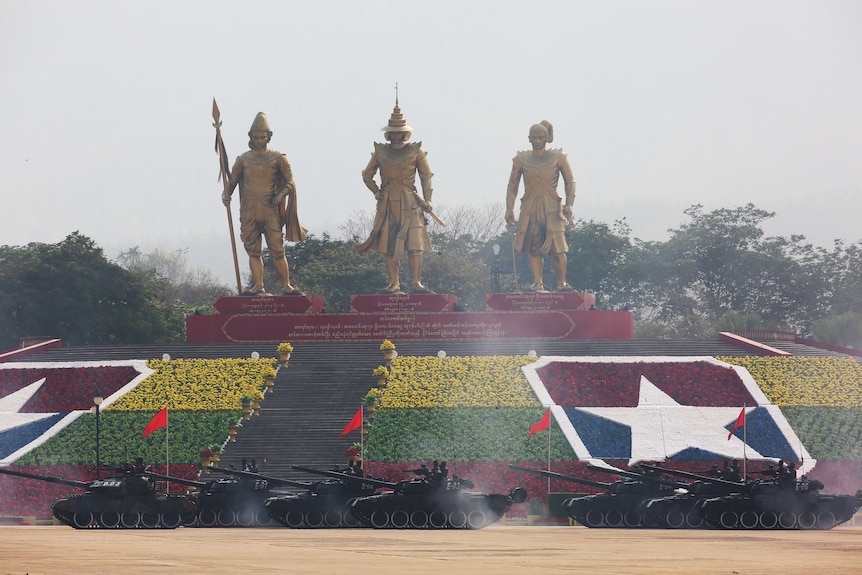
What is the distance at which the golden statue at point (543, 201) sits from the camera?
41438 mm

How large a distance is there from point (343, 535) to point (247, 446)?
343 inches

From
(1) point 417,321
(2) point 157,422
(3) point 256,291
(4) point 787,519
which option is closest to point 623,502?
(4) point 787,519

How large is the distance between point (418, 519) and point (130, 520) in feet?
16.4

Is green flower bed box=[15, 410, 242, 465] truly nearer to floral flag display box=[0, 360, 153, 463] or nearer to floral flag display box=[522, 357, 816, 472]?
floral flag display box=[0, 360, 153, 463]

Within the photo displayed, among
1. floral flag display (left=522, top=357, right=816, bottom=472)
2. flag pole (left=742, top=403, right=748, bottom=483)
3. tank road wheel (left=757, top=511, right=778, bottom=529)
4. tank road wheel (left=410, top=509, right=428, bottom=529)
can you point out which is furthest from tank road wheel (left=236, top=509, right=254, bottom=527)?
flag pole (left=742, top=403, right=748, bottom=483)

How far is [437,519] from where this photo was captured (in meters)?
26.9

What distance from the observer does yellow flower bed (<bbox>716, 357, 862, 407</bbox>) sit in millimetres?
34750

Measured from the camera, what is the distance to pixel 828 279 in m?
64.2

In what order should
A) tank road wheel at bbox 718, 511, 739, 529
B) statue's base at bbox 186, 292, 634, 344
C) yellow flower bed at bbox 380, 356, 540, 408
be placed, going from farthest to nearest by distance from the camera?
statue's base at bbox 186, 292, 634, 344, yellow flower bed at bbox 380, 356, 540, 408, tank road wheel at bbox 718, 511, 739, 529

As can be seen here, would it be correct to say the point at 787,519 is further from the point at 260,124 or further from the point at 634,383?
the point at 260,124

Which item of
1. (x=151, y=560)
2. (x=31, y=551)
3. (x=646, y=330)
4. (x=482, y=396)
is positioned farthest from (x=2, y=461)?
(x=646, y=330)

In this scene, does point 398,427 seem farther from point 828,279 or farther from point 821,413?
point 828,279

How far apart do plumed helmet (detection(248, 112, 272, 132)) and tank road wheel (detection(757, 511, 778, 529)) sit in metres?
19.1

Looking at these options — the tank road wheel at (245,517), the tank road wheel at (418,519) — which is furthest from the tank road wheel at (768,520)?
the tank road wheel at (245,517)
